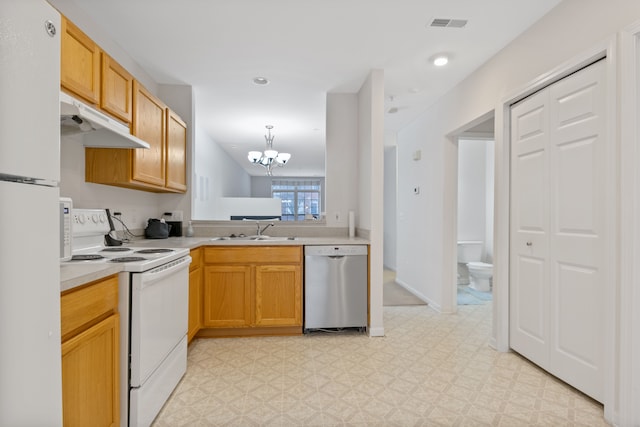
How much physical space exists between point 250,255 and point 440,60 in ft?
7.88

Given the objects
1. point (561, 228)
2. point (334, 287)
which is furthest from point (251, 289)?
point (561, 228)

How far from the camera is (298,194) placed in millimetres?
12594

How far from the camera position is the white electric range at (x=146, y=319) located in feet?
5.36

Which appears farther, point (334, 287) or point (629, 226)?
point (334, 287)

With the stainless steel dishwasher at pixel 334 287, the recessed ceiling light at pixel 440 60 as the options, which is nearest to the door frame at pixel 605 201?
the recessed ceiling light at pixel 440 60

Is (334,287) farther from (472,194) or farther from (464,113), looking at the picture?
(472,194)

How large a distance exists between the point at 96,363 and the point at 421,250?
3.85 metres

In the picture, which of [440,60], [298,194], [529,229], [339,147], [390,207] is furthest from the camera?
[298,194]

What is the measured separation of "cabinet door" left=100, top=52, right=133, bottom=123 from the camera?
2.13 meters

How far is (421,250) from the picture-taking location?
454 centimetres

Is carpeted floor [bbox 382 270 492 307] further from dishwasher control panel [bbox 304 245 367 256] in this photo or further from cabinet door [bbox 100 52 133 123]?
cabinet door [bbox 100 52 133 123]

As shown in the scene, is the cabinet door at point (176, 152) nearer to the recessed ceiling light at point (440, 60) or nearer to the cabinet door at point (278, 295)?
the cabinet door at point (278, 295)

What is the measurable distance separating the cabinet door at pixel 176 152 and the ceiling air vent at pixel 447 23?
2.32 m

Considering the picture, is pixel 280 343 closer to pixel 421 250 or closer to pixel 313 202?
pixel 421 250
